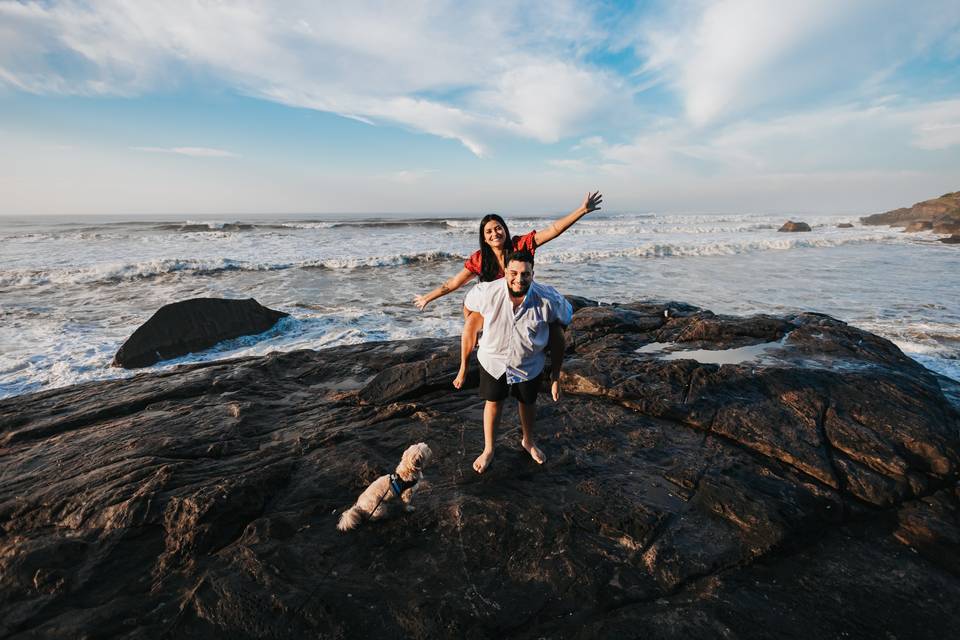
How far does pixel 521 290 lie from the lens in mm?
3049

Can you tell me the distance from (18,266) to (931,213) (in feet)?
A: 273

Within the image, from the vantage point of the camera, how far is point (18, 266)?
62.8 feet

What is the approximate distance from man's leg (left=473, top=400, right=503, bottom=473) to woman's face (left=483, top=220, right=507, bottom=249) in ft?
4.93

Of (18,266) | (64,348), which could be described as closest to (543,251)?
(64,348)

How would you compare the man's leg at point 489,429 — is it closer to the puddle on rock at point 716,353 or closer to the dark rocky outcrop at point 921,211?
the puddle on rock at point 716,353

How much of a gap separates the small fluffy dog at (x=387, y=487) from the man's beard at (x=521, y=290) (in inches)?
48.3

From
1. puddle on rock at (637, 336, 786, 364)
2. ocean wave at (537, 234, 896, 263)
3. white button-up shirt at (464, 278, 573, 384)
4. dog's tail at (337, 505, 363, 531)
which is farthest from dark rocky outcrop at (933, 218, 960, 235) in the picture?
dog's tail at (337, 505, 363, 531)

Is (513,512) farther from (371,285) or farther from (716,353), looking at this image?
(371,285)

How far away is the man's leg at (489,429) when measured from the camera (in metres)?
3.42

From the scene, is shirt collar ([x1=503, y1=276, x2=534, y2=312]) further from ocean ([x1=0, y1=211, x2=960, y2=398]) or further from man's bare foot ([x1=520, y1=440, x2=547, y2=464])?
ocean ([x1=0, y1=211, x2=960, y2=398])

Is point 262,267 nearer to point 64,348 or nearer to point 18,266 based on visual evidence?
point 18,266

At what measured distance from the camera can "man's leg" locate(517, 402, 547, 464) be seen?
11.5 feet

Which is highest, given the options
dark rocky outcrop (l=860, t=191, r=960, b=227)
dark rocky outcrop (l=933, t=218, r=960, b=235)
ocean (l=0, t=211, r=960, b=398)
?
dark rocky outcrop (l=860, t=191, r=960, b=227)

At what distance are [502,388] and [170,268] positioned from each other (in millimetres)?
21918
